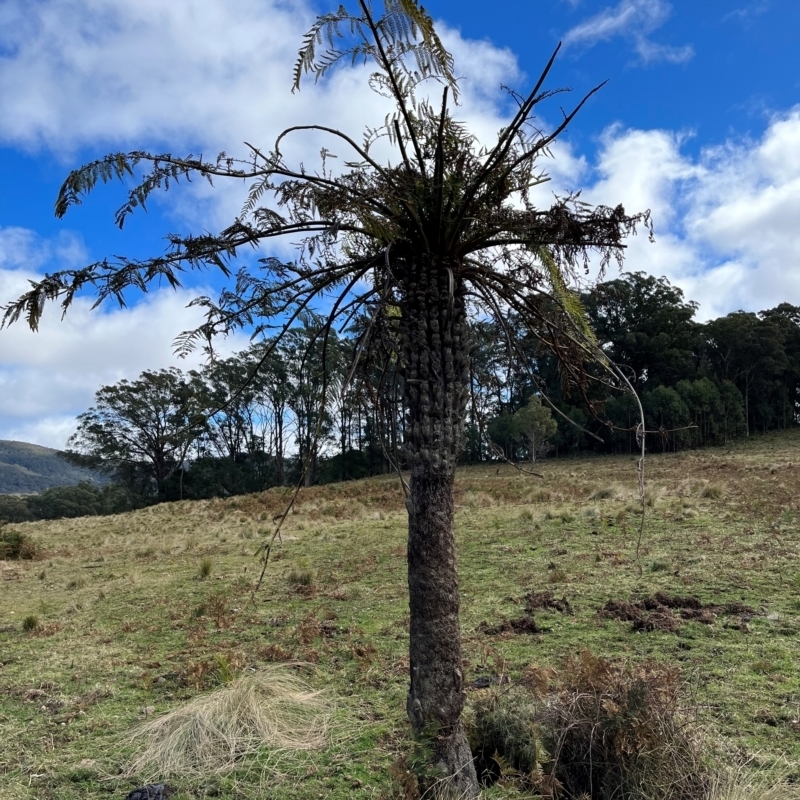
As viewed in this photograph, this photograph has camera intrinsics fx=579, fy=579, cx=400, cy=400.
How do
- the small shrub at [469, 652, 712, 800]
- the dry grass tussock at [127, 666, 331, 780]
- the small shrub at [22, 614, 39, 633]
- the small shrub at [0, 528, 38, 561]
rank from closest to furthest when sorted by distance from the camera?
the small shrub at [469, 652, 712, 800] < the dry grass tussock at [127, 666, 331, 780] < the small shrub at [22, 614, 39, 633] < the small shrub at [0, 528, 38, 561]

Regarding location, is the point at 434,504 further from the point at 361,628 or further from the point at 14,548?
the point at 14,548

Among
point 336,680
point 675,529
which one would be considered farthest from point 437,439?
point 675,529

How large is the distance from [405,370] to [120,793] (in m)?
3.12

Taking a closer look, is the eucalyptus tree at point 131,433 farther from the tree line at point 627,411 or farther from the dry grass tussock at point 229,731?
the dry grass tussock at point 229,731

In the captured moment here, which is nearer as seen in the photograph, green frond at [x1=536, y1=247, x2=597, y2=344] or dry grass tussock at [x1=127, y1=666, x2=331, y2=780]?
green frond at [x1=536, y1=247, x2=597, y2=344]

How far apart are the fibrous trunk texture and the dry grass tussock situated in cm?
150

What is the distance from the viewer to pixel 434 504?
282 centimetres

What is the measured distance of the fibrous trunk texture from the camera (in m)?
2.80

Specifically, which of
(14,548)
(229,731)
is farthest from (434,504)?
(14,548)

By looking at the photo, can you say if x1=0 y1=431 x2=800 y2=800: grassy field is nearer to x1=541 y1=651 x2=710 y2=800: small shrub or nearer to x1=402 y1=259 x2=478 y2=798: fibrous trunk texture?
x1=541 y1=651 x2=710 y2=800: small shrub

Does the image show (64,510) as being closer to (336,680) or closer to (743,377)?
(336,680)

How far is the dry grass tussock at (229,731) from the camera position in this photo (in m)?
3.75

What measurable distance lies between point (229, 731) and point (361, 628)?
10.0ft

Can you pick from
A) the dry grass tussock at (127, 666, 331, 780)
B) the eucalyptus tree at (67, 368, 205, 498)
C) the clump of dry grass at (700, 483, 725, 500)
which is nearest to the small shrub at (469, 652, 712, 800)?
the dry grass tussock at (127, 666, 331, 780)
